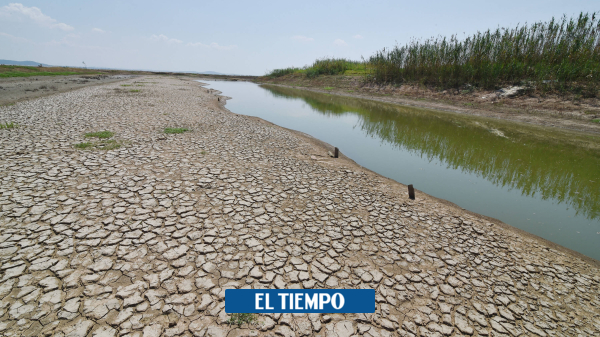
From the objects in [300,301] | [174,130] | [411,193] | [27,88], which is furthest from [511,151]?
[27,88]

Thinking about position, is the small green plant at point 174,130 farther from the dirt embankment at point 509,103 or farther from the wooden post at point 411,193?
the dirt embankment at point 509,103

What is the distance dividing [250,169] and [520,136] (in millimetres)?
14497

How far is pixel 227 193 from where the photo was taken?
5605 millimetres

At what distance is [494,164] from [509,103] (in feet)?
44.2

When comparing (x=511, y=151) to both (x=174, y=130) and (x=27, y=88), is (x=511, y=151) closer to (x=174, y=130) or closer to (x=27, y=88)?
(x=174, y=130)

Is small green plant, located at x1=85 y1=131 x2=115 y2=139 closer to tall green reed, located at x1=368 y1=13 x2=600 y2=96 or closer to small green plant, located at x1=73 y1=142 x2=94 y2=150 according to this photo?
small green plant, located at x1=73 y1=142 x2=94 y2=150

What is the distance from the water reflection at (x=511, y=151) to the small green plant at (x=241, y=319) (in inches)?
330

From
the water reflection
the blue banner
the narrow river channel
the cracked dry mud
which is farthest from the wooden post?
the water reflection

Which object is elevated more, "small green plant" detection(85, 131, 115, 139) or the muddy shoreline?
the muddy shoreline

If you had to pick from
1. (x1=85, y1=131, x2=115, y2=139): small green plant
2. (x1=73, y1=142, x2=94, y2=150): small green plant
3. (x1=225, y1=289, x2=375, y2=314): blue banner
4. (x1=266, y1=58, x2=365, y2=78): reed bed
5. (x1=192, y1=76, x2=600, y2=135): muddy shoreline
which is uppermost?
(x1=266, y1=58, x2=365, y2=78): reed bed

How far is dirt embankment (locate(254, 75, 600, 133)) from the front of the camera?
14859 millimetres

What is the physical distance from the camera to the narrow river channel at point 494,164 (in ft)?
20.0

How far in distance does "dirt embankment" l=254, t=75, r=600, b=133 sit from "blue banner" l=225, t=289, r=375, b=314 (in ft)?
61.4

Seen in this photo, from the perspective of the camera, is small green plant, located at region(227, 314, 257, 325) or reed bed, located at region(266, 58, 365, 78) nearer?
small green plant, located at region(227, 314, 257, 325)
